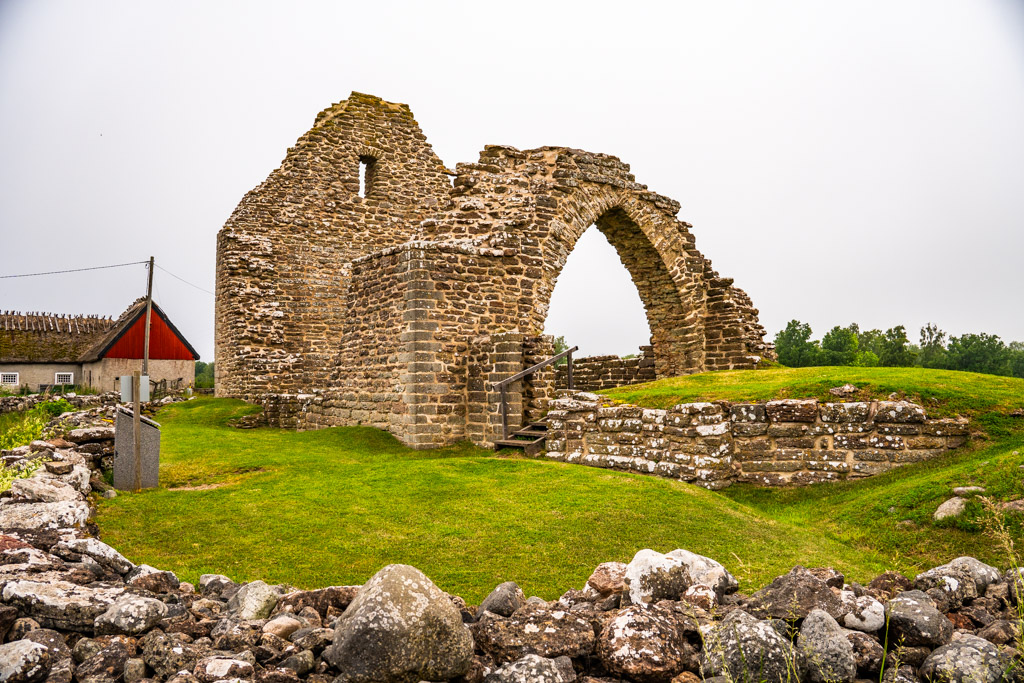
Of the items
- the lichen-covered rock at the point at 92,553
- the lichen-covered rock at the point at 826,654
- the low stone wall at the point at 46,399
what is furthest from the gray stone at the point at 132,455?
the low stone wall at the point at 46,399

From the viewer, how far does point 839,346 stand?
45.7 m

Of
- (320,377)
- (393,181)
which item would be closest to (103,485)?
(320,377)

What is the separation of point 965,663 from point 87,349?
141 ft

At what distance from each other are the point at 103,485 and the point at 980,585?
9.65 metres

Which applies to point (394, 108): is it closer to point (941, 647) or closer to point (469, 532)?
point (469, 532)

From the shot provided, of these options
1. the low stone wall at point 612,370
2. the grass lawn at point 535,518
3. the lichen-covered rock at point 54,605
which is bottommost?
the grass lawn at point 535,518

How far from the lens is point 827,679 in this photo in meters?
3.29

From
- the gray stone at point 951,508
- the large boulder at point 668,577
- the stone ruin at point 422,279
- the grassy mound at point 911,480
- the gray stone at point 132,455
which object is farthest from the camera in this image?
the stone ruin at point 422,279

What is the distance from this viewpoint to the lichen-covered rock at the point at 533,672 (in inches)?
130

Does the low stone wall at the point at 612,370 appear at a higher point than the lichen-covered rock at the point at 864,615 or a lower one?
higher

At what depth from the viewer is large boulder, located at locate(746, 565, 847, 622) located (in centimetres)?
376

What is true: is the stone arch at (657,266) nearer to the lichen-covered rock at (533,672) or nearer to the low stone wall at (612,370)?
the low stone wall at (612,370)

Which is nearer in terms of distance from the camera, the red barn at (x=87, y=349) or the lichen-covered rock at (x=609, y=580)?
the lichen-covered rock at (x=609, y=580)

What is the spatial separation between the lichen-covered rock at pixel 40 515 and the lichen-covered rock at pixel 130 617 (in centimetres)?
206
